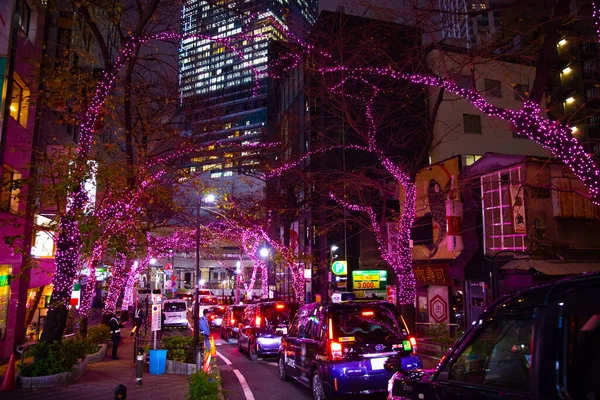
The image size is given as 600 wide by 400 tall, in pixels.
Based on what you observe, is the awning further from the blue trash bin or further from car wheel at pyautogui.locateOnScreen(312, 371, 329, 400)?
the blue trash bin

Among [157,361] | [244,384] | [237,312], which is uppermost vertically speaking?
[237,312]

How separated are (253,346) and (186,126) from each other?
11419 millimetres

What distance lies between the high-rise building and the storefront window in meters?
8.06

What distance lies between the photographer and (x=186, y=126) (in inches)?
929

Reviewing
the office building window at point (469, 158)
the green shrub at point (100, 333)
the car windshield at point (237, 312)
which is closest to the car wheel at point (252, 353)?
the green shrub at point (100, 333)

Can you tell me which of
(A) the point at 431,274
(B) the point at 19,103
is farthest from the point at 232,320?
(B) the point at 19,103

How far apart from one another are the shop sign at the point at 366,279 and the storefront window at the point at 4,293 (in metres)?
22.3

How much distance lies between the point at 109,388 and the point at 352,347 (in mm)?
6280

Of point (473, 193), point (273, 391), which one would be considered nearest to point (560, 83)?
point (473, 193)

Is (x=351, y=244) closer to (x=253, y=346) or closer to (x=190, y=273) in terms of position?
(x=253, y=346)

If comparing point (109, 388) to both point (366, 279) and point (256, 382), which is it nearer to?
point (256, 382)

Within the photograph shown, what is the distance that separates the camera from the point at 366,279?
3438 cm

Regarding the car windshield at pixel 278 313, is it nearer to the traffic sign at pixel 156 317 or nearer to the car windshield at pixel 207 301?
the traffic sign at pixel 156 317

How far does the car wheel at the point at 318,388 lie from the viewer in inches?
368
